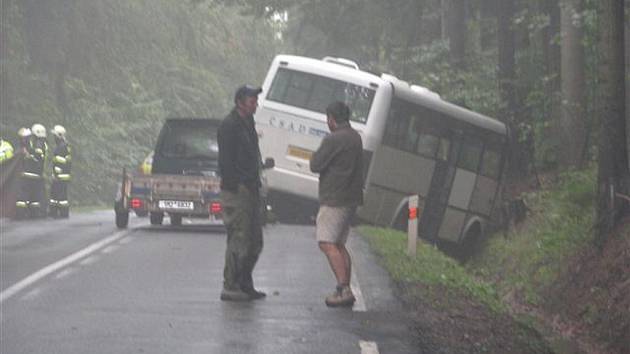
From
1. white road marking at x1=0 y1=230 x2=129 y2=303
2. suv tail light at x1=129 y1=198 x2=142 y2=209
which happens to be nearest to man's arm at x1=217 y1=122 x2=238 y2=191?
white road marking at x1=0 y1=230 x2=129 y2=303

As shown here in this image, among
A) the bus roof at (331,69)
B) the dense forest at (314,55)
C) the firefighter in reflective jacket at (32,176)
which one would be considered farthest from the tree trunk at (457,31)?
the firefighter in reflective jacket at (32,176)

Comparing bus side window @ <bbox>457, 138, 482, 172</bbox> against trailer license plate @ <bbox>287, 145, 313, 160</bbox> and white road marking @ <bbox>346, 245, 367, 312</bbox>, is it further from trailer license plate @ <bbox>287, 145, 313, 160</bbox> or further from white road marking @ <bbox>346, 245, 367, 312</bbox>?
white road marking @ <bbox>346, 245, 367, 312</bbox>

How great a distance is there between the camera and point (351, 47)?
40938 mm

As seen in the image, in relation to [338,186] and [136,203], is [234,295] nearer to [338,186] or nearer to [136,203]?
[338,186]

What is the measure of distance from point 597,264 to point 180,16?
117 feet

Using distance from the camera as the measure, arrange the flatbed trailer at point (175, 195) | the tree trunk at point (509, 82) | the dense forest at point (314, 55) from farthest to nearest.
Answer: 1. the tree trunk at point (509, 82)
2. the dense forest at point (314, 55)
3. the flatbed trailer at point (175, 195)

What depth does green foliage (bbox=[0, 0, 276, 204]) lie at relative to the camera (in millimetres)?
40906

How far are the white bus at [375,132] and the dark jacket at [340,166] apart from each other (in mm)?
13475

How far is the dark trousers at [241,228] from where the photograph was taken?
13.5m

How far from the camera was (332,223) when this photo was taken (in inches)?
525

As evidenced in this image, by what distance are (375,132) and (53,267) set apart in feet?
35.7

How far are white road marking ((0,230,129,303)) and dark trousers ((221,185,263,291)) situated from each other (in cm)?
229

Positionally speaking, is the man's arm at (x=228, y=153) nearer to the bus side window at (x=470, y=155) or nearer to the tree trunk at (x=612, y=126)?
the tree trunk at (x=612, y=126)

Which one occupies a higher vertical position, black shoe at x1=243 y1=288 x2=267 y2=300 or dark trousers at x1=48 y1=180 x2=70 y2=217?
black shoe at x1=243 y1=288 x2=267 y2=300
